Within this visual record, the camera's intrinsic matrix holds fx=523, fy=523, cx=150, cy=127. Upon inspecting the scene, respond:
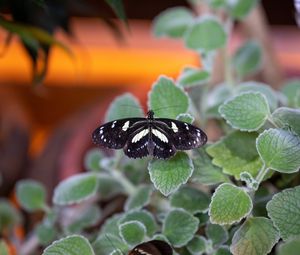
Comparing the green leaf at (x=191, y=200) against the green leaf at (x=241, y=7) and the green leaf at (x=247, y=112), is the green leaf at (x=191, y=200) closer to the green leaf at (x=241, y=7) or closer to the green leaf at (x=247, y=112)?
the green leaf at (x=247, y=112)

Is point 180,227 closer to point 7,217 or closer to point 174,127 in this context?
point 174,127

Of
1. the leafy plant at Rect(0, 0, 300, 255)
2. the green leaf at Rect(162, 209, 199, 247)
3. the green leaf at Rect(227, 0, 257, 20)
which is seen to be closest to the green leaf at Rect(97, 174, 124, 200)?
the leafy plant at Rect(0, 0, 300, 255)

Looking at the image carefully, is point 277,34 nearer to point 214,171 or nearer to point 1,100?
point 1,100

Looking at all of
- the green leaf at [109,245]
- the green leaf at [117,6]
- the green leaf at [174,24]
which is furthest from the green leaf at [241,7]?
the green leaf at [109,245]

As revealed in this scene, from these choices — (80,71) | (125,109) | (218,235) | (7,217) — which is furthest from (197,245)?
(80,71)

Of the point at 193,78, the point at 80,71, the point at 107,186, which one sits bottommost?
the point at 80,71

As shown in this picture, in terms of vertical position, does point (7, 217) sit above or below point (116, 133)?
below

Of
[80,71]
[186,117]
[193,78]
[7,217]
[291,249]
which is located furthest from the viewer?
[80,71]

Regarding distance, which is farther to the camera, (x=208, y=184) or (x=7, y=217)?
(x=7, y=217)
